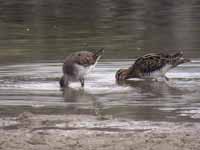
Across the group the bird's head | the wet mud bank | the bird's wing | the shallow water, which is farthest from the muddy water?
the wet mud bank

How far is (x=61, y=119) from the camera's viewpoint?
1052cm

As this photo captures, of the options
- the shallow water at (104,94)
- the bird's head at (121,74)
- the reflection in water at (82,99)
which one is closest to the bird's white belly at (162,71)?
the shallow water at (104,94)

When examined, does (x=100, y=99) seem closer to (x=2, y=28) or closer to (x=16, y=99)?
(x=16, y=99)

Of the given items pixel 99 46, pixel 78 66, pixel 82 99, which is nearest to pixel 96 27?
pixel 99 46

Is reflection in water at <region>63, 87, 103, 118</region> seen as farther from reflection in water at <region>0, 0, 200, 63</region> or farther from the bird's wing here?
reflection in water at <region>0, 0, 200, 63</region>

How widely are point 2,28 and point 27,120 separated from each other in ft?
40.9

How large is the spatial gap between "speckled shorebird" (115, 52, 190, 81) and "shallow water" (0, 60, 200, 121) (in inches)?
6.3

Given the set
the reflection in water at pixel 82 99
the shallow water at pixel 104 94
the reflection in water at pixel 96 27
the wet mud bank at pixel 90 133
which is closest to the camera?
the wet mud bank at pixel 90 133

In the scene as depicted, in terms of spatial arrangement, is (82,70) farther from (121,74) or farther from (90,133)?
(90,133)

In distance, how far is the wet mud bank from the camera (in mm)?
8836

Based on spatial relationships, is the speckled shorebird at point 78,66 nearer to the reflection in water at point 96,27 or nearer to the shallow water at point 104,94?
the shallow water at point 104,94

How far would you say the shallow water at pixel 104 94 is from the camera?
11.2 meters

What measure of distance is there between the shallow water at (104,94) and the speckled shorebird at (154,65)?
16 cm

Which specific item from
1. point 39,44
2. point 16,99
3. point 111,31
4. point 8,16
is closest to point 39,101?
point 16,99
